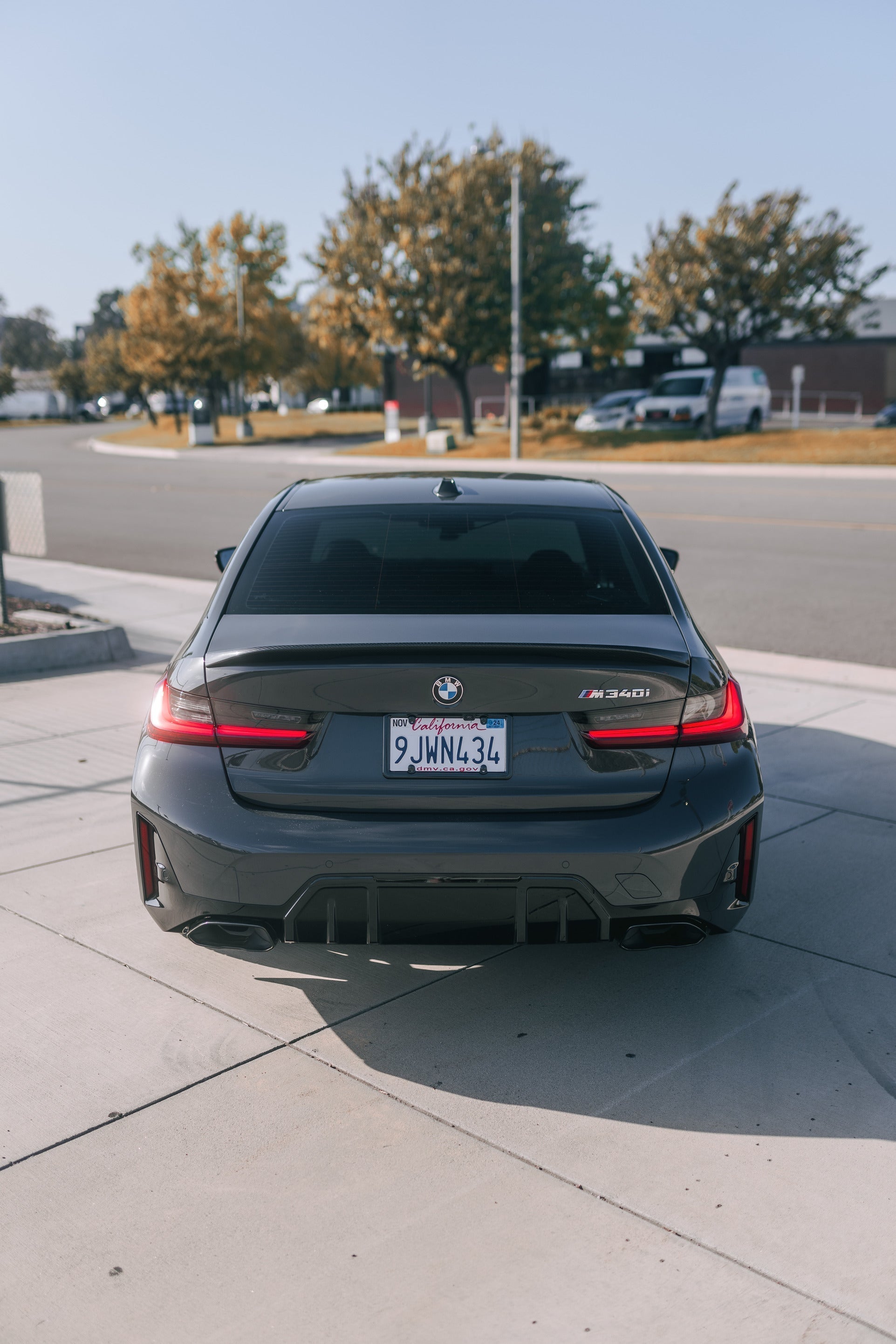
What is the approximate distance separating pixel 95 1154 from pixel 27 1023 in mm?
784

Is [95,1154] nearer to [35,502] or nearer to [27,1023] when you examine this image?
[27,1023]

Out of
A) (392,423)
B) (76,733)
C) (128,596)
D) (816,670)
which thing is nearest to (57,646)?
(76,733)

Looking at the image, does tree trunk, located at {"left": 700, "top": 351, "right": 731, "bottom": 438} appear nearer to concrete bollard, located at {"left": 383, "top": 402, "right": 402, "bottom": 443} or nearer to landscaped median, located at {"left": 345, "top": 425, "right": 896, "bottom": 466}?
landscaped median, located at {"left": 345, "top": 425, "right": 896, "bottom": 466}

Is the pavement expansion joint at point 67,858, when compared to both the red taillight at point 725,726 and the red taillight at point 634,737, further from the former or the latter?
the red taillight at point 725,726

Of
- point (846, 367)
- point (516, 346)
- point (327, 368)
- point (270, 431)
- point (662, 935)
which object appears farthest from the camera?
point (327, 368)

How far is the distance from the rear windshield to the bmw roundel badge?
1.22 feet

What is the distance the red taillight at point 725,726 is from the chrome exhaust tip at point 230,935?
4.21ft

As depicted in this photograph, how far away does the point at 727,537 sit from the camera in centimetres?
1683

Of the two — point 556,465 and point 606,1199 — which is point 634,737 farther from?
point 556,465

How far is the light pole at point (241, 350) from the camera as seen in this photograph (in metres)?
54.8

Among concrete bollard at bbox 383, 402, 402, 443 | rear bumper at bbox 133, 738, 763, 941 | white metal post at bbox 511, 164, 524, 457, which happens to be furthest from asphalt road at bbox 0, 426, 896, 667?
concrete bollard at bbox 383, 402, 402, 443

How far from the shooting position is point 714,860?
140 inches

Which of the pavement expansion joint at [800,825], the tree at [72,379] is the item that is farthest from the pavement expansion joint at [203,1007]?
the tree at [72,379]

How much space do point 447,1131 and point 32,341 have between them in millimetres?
157746
